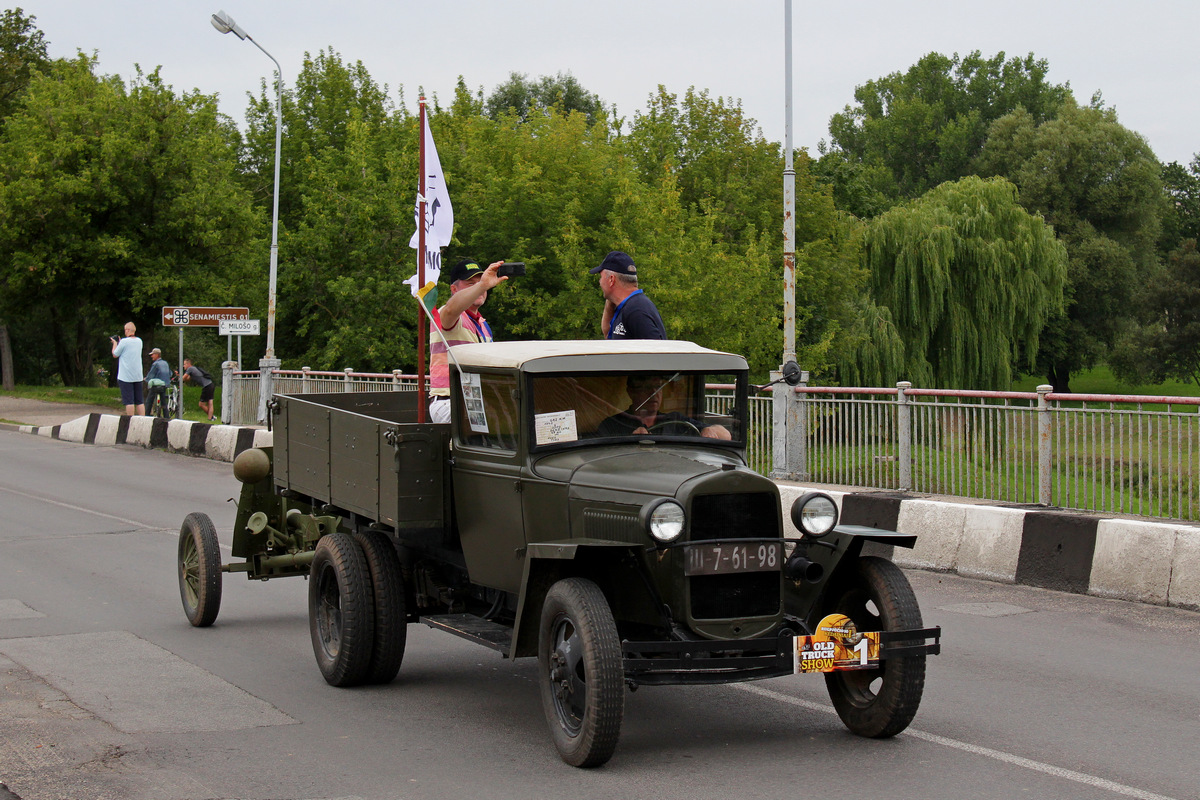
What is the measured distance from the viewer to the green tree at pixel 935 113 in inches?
3418

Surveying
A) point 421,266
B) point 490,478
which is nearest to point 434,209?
point 421,266

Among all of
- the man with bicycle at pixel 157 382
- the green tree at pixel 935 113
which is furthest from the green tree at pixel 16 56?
the green tree at pixel 935 113

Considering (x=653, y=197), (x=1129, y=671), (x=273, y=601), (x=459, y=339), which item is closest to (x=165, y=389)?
(x=653, y=197)

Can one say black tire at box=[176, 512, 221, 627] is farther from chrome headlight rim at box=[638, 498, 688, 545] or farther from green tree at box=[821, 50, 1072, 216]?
green tree at box=[821, 50, 1072, 216]

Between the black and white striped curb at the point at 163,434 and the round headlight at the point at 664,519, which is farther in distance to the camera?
the black and white striped curb at the point at 163,434

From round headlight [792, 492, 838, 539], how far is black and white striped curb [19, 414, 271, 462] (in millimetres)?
15400

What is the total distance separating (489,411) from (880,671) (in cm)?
234

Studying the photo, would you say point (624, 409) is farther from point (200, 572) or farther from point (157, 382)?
point (157, 382)

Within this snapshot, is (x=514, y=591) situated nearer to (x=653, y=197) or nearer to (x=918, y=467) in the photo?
(x=918, y=467)

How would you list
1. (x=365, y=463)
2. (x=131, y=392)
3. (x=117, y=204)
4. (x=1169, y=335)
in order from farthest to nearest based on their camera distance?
(x=1169, y=335)
(x=117, y=204)
(x=131, y=392)
(x=365, y=463)

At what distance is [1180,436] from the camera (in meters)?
10.2

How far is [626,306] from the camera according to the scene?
7426 millimetres

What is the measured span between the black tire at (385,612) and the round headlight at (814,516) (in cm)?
238

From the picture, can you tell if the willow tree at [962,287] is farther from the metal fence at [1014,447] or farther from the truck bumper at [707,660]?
the truck bumper at [707,660]
